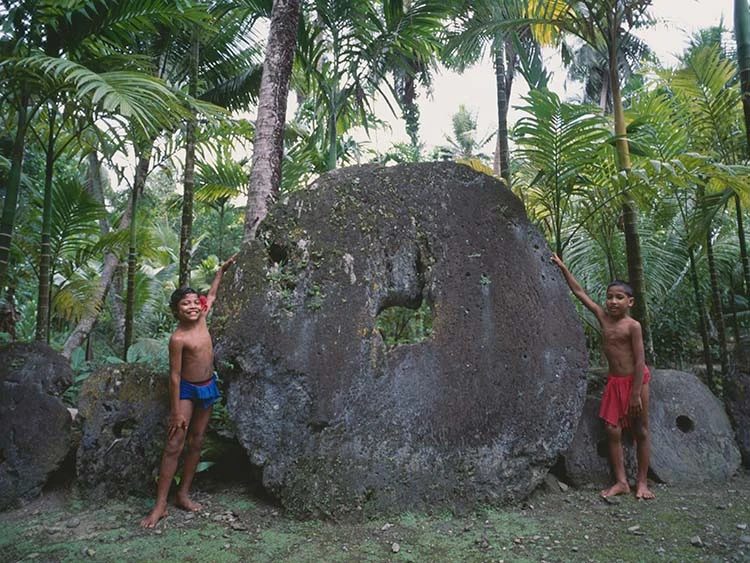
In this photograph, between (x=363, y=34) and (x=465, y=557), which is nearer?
(x=465, y=557)

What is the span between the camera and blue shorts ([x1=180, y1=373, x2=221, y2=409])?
9.66ft

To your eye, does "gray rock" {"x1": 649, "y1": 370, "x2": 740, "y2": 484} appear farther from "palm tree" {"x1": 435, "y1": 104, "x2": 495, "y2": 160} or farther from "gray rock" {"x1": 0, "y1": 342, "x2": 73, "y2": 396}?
"palm tree" {"x1": 435, "y1": 104, "x2": 495, "y2": 160}

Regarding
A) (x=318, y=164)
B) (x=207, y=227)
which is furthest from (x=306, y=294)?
(x=207, y=227)

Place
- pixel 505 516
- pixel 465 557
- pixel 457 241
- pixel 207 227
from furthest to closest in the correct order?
pixel 207 227 < pixel 457 241 < pixel 505 516 < pixel 465 557

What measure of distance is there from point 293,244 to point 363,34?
10.7 ft

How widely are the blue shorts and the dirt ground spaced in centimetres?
59

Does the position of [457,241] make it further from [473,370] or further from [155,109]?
[155,109]

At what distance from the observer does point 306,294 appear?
318 cm

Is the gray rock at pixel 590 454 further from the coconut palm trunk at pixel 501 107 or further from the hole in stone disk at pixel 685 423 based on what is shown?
the coconut palm trunk at pixel 501 107

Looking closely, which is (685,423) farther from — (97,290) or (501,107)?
(97,290)

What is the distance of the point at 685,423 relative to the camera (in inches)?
146

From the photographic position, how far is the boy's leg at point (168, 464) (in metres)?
2.80

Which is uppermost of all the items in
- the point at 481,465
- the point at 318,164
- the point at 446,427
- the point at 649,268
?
the point at 318,164

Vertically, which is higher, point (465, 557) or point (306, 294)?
point (306, 294)
